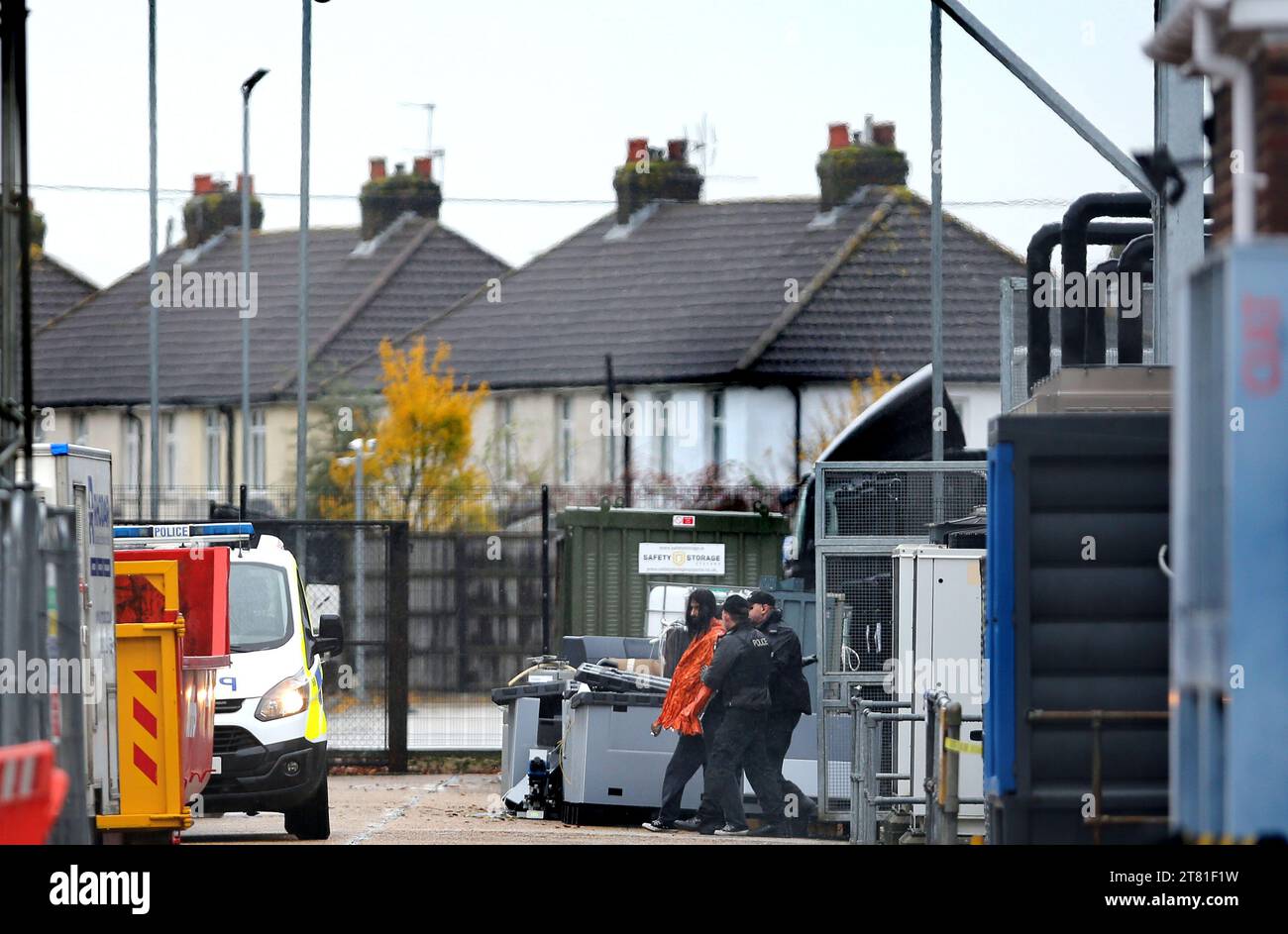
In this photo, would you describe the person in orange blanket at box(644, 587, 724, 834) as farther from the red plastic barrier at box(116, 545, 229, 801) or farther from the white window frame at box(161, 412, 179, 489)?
the white window frame at box(161, 412, 179, 489)

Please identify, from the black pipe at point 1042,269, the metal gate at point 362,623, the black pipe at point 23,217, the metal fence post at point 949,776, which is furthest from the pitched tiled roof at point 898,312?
the black pipe at point 23,217

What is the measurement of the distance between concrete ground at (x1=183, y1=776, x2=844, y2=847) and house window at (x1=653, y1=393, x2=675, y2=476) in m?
25.2

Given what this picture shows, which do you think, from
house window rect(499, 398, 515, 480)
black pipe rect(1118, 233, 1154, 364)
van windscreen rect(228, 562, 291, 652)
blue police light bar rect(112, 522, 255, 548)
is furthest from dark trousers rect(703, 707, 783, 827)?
house window rect(499, 398, 515, 480)

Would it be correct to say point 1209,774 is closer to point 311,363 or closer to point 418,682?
point 418,682

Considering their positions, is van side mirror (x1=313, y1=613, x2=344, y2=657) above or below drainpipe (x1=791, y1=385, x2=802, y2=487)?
below

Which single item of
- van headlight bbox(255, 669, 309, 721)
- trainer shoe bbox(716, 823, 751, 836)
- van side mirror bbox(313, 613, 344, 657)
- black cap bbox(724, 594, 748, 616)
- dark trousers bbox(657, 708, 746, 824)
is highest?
black cap bbox(724, 594, 748, 616)

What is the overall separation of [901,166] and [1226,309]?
155ft

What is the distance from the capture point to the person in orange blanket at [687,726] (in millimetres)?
→ 16984

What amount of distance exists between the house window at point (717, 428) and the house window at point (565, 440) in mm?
3405

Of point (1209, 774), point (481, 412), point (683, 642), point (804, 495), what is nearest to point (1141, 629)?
point (1209, 774)

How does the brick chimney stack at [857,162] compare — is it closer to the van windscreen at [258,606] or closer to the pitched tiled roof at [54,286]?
the pitched tiled roof at [54,286]

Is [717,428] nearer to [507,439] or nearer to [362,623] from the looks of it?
[507,439]

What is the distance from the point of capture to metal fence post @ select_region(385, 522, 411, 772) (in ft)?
77.5

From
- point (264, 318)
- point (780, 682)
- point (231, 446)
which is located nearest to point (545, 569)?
point (780, 682)
